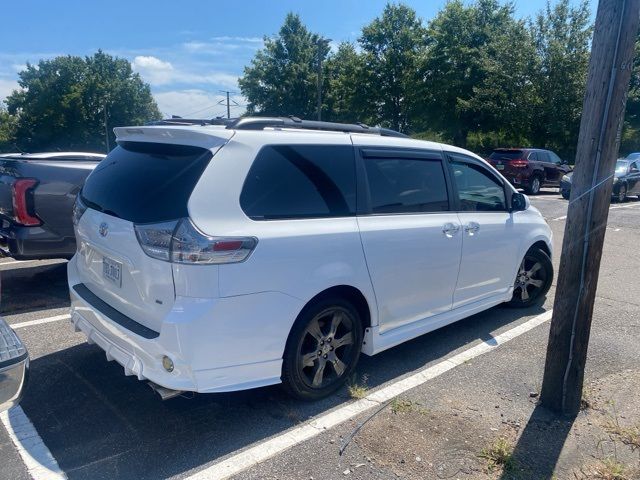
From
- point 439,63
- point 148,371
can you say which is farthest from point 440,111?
point 148,371

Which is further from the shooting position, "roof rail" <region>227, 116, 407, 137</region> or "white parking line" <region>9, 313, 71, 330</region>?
"white parking line" <region>9, 313, 71, 330</region>

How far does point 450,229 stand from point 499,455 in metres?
1.84

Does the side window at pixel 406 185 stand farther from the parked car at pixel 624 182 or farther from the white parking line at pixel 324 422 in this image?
the parked car at pixel 624 182

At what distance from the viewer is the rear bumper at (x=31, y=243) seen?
538 centimetres

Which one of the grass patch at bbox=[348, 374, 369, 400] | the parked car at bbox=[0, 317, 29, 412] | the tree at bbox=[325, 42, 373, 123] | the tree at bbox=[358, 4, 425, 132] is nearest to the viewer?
the parked car at bbox=[0, 317, 29, 412]

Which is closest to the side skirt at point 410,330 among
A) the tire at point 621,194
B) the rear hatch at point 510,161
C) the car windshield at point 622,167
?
the rear hatch at point 510,161

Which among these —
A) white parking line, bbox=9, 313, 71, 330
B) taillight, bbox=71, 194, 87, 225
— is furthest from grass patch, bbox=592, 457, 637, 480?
white parking line, bbox=9, 313, 71, 330

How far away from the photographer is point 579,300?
328 centimetres

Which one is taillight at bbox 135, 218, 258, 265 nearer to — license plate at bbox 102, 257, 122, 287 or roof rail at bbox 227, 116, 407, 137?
license plate at bbox 102, 257, 122, 287

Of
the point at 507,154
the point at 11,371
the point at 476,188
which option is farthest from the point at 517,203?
the point at 507,154

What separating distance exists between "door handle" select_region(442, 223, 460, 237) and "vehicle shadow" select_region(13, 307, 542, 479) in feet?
3.47

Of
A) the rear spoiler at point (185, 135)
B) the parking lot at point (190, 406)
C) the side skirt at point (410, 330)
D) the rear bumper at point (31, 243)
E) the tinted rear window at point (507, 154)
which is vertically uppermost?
the rear spoiler at point (185, 135)

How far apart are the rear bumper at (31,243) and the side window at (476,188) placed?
421cm

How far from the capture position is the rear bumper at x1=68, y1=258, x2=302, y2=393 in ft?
9.07
